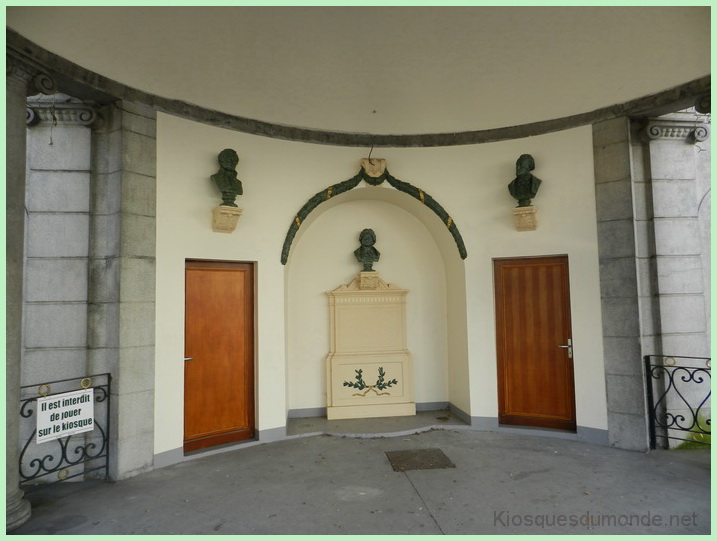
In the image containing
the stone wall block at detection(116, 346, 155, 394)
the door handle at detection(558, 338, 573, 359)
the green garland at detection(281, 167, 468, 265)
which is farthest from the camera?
the green garland at detection(281, 167, 468, 265)

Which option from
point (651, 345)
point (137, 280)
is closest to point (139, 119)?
point (137, 280)

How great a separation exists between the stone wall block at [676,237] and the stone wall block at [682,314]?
0.44 meters

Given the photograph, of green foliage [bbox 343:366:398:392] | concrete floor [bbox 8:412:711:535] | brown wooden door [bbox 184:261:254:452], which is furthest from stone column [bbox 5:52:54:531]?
green foliage [bbox 343:366:398:392]

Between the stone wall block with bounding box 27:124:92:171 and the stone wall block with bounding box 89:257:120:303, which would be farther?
the stone wall block with bounding box 27:124:92:171

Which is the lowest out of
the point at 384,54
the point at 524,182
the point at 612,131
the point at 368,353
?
the point at 368,353

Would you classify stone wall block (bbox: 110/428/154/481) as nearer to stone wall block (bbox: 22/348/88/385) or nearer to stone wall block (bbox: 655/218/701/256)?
stone wall block (bbox: 22/348/88/385)

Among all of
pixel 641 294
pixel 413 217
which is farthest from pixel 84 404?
pixel 641 294

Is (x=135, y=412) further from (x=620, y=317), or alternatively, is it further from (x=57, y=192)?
(x=620, y=317)

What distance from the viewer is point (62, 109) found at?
12.9 ft

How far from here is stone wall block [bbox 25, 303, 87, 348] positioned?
382 centimetres

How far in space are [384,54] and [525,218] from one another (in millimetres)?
2314

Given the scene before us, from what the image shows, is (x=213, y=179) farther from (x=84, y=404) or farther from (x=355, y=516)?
(x=355, y=516)

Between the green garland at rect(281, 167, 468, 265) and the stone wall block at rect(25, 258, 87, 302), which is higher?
the green garland at rect(281, 167, 468, 265)

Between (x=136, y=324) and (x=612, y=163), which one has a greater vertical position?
(x=612, y=163)
